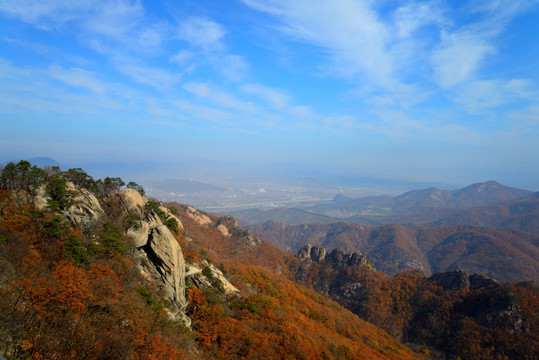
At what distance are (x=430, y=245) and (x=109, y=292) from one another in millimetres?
181824

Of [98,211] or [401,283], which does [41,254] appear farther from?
[401,283]

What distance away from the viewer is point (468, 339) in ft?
151

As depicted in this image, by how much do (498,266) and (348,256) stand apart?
3182 inches

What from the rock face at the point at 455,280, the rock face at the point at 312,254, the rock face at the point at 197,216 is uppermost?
the rock face at the point at 197,216

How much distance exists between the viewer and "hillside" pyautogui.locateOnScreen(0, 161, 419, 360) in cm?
853

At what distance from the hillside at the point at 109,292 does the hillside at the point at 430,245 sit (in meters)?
128

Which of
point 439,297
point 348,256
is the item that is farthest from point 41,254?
point 348,256

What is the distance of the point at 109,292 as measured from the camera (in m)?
11.6

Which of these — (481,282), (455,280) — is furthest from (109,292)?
(481,282)

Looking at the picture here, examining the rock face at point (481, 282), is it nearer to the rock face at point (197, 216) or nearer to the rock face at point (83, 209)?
the rock face at point (83, 209)

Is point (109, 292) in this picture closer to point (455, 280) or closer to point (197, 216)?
point (455, 280)

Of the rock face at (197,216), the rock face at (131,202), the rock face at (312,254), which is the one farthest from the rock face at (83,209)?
the rock face at (312,254)

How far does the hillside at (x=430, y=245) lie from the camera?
4296 inches

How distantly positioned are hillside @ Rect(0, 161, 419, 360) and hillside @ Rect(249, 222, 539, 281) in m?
128
